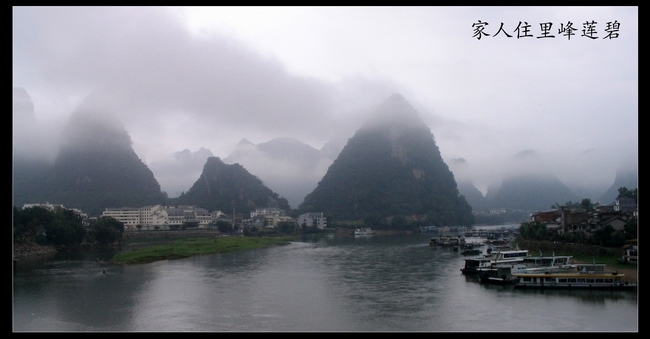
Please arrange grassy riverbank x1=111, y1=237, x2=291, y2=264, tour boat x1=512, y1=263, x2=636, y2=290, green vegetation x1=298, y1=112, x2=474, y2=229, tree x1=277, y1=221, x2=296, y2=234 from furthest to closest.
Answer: green vegetation x1=298, y1=112, x2=474, y2=229 → tree x1=277, y1=221, x2=296, y2=234 → grassy riverbank x1=111, y1=237, x2=291, y2=264 → tour boat x1=512, y1=263, x2=636, y2=290

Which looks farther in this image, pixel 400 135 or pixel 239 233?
pixel 400 135

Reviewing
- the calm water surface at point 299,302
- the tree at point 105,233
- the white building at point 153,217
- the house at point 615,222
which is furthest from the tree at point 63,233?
the house at point 615,222

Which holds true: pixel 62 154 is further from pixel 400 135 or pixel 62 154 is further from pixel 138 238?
pixel 400 135

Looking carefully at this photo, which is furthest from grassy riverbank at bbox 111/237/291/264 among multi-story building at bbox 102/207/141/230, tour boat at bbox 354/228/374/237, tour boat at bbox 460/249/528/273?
multi-story building at bbox 102/207/141/230

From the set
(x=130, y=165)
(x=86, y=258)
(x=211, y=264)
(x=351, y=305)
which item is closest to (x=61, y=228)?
(x=86, y=258)

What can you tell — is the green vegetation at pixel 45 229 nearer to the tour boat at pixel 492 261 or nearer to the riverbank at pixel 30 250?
the riverbank at pixel 30 250

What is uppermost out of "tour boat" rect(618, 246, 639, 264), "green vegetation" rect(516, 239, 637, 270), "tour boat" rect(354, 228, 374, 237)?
"tour boat" rect(618, 246, 639, 264)

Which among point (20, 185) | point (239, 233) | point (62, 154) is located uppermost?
point (62, 154)

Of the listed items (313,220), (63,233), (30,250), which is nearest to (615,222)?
(30,250)

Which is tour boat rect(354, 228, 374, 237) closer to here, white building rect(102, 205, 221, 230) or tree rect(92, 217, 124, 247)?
white building rect(102, 205, 221, 230)
